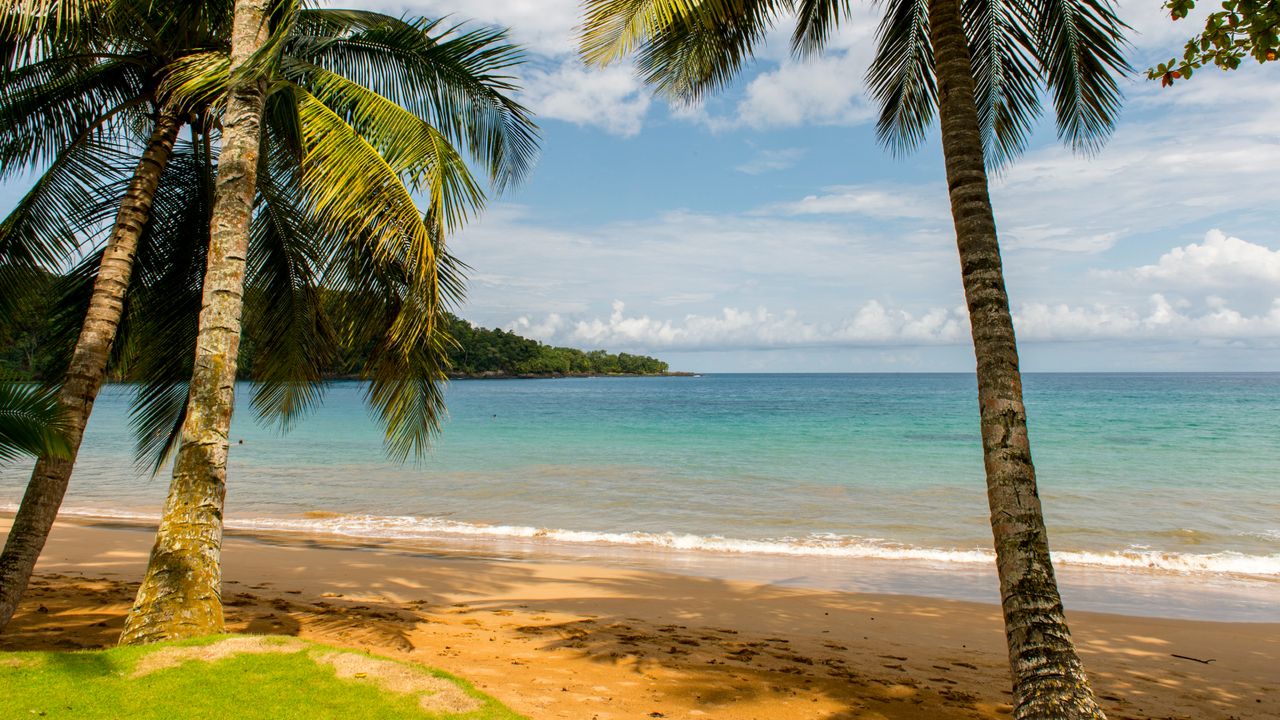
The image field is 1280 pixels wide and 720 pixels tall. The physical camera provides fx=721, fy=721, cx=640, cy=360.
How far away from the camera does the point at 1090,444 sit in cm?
2731

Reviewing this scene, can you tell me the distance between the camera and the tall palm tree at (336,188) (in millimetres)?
3984

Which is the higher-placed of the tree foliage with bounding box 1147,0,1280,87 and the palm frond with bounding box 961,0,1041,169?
the palm frond with bounding box 961,0,1041,169

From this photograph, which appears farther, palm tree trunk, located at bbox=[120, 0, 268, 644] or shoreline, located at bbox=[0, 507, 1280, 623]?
shoreline, located at bbox=[0, 507, 1280, 623]

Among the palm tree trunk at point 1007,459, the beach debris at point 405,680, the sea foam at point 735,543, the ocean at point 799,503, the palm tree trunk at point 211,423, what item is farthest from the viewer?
the sea foam at point 735,543

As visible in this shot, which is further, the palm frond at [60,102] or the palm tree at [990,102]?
the palm frond at [60,102]

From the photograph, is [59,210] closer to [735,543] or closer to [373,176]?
[373,176]

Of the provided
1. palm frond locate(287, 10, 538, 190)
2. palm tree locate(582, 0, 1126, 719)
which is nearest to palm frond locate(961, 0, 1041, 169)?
palm tree locate(582, 0, 1126, 719)

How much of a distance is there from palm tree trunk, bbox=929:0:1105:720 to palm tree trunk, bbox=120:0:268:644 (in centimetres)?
406

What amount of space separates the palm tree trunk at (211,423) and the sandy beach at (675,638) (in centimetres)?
161

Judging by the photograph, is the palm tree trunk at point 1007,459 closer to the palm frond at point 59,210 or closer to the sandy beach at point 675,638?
the sandy beach at point 675,638

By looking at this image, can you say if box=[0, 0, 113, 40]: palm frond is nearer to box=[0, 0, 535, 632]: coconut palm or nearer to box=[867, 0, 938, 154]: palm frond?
box=[0, 0, 535, 632]: coconut palm

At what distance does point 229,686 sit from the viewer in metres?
3.02

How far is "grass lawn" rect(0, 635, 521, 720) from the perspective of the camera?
9.18 ft

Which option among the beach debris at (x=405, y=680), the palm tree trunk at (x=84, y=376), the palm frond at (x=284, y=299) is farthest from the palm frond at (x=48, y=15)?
the beach debris at (x=405, y=680)
